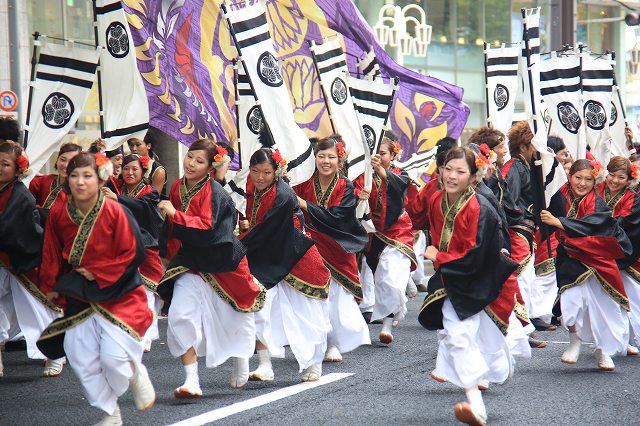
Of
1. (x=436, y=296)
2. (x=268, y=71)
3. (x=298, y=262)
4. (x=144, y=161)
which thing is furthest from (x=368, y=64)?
(x=436, y=296)

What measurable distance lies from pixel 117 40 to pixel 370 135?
2.32 m

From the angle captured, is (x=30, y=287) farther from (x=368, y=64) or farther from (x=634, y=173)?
(x=634, y=173)

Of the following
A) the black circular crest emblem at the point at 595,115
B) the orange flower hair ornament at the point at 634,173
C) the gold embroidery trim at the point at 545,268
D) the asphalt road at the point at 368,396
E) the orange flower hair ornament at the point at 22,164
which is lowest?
the asphalt road at the point at 368,396

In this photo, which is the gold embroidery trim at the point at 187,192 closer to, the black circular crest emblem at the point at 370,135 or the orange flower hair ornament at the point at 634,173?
the black circular crest emblem at the point at 370,135

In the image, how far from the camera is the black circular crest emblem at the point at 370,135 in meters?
9.02

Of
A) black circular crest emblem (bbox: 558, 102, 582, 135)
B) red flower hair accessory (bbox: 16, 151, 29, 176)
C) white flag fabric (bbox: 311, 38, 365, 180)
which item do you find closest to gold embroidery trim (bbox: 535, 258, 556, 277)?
black circular crest emblem (bbox: 558, 102, 582, 135)

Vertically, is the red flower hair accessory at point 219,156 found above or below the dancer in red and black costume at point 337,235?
above

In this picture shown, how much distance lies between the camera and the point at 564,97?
400 inches

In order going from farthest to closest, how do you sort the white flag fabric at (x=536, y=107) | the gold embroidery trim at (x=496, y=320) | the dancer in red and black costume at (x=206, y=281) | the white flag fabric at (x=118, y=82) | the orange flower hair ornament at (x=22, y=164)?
the white flag fabric at (x=118, y=82), the white flag fabric at (x=536, y=107), the orange flower hair ornament at (x=22, y=164), the dancer in red and black costume at (x=206, y=281), the gold embroidery trim at (x=496, y=320)

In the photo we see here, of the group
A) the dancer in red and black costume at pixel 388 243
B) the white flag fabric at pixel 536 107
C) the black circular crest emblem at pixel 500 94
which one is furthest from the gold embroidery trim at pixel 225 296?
the black circular crest emblem at pixel 500 94

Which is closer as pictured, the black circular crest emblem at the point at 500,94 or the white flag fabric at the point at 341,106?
the white flag fabric at the point at 341,106

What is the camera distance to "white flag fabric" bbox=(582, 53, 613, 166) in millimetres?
11023

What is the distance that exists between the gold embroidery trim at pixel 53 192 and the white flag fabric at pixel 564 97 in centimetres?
474

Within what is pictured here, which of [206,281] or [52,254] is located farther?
[206,281]
